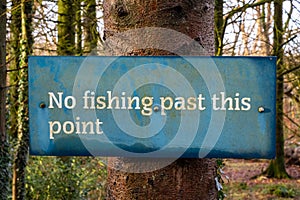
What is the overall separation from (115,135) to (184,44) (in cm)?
33

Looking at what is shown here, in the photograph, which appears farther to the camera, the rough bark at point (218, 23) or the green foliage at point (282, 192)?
the green foliage at point (282, 192)

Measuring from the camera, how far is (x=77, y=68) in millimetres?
1282

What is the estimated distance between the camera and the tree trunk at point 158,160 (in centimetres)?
129

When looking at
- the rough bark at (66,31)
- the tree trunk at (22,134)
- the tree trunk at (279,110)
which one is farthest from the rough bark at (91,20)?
the tree trunk at (279,110)

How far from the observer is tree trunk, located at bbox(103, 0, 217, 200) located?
129 cm

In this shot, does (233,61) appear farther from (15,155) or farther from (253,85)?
(15,155)

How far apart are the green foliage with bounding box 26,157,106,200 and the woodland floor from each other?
2.31 meters

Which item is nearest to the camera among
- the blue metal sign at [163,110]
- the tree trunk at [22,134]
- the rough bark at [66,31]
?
the blue metal sign at [163,110]

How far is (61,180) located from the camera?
6879mm

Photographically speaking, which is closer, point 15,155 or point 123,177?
point 123,177

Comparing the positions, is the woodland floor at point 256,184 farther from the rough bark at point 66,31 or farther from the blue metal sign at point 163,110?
the blue metal sign at point 163,110

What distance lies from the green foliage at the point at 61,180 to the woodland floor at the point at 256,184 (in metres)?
2.31

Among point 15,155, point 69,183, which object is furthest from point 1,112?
point 69,183

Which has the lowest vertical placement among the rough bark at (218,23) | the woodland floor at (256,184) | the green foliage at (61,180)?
the woodland floor at (256,184)
